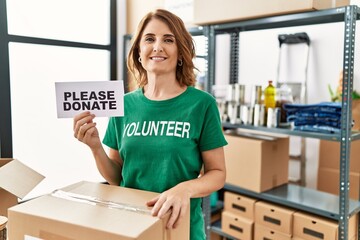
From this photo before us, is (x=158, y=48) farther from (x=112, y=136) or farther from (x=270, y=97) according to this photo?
(x=270, y=97)

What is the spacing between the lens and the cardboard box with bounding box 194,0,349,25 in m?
1.75

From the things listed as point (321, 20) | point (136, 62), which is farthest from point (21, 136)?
point (321, 20)

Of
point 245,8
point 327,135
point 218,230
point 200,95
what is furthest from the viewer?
point 218,230

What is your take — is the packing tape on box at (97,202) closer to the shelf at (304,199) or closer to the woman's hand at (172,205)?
the woman's hand at (172,205)

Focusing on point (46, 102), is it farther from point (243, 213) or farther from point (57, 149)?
point (243, 213)

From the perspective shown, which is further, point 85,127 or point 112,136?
point 112,136

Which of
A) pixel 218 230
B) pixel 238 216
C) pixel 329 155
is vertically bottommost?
pixel 218 230

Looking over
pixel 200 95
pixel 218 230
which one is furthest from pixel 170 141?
pixel 218 230

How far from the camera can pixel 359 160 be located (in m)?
2.19

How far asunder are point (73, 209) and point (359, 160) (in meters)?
2.01

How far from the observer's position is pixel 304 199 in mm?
2004

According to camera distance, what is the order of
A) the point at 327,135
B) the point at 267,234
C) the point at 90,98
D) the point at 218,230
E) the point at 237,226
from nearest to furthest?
1. the point at 90,98
2. the point at 327,135
3. the point at 267,234
4. the point at 237,226
5. the point at 218,230

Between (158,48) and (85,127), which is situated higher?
(158,48)

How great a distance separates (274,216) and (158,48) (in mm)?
1412
